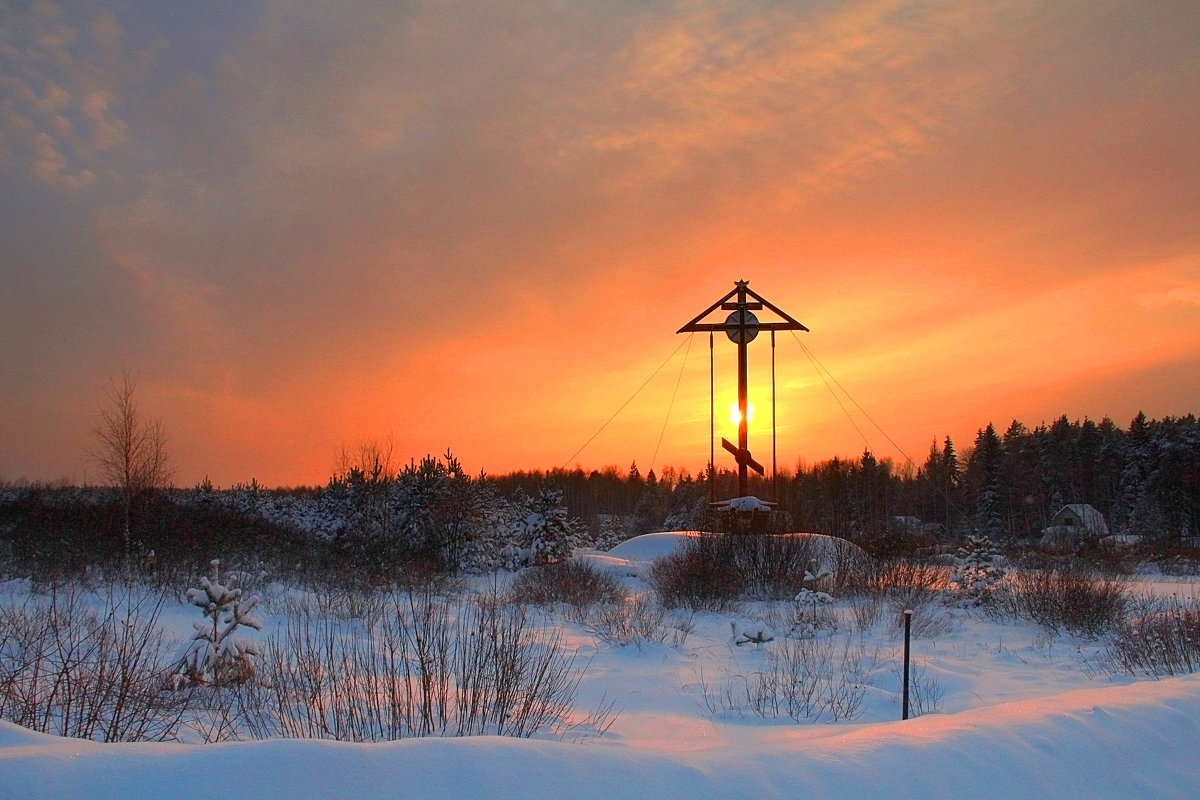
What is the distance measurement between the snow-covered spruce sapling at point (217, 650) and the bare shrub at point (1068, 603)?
500 inches

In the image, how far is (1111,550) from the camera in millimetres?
27453

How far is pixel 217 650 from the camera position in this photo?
792 centimetres

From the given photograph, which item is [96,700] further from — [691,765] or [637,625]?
[637,625]

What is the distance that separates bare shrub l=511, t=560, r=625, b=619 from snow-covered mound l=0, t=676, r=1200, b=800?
1053 centimetres

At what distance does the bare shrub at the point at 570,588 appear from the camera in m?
16.4

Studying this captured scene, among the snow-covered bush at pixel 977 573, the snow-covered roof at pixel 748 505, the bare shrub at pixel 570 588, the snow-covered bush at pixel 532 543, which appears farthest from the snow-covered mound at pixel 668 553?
the snow-covered bush at pixel 977 573

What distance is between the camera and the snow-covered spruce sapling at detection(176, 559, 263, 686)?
7773 millimetres

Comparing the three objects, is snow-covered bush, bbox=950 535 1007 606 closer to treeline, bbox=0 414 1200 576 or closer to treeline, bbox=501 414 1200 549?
treeline, bbox=0 414 1200 576

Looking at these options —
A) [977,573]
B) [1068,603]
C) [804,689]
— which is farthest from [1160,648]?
[977,573]

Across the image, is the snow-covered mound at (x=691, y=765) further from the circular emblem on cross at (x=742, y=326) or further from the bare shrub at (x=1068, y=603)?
the circular emblem on cross at (x=742, y=326)

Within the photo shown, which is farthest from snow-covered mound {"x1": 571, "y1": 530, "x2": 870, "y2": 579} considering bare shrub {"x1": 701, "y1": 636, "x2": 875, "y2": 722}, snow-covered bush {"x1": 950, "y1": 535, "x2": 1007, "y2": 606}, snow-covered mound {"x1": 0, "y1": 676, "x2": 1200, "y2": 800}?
snow-covered mound {"x1": 0, "y1": 676, "x2": 1200, "y2": 800}

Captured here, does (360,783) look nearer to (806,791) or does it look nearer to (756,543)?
(806,791)

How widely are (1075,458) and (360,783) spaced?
7746cm

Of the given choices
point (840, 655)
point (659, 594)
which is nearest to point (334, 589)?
point (659, 594)
